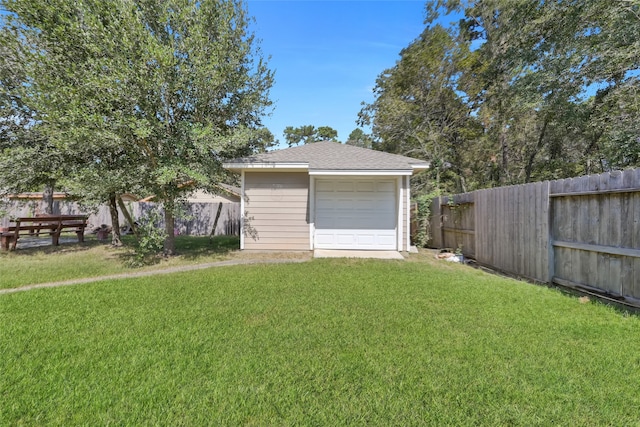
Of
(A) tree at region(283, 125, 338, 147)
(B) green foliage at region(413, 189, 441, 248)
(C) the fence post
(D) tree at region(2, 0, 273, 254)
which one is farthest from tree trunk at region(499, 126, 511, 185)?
(A) tree at region(283, 125, 338, 147)

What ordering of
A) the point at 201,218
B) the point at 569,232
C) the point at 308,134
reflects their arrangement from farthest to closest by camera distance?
the point at 308,134 < the point at 201,218 < the point at 569,232

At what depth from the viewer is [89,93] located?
626cm

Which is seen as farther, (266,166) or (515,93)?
(515,93)

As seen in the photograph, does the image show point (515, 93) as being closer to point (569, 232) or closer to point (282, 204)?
point (569, 232)

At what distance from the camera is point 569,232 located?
476cm

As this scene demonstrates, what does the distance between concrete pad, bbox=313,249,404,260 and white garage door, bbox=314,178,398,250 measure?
31cm

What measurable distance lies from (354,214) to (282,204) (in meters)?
2.12

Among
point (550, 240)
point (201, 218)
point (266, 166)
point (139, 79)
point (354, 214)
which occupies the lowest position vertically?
point (550, 240)

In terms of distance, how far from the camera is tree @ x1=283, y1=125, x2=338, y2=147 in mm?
44844

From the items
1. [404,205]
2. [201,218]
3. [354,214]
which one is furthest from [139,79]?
[201,218]

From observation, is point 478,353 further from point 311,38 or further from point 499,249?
point 311,38

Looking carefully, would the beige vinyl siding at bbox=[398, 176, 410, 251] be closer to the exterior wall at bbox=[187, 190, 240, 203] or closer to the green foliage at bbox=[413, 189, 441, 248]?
the green foliage at bbox=[413, 189, 441, 248]

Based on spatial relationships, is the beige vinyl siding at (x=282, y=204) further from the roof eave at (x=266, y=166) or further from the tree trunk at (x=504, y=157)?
the tree trunk at (x=504, y=157)

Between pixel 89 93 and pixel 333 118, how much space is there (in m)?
12.5
